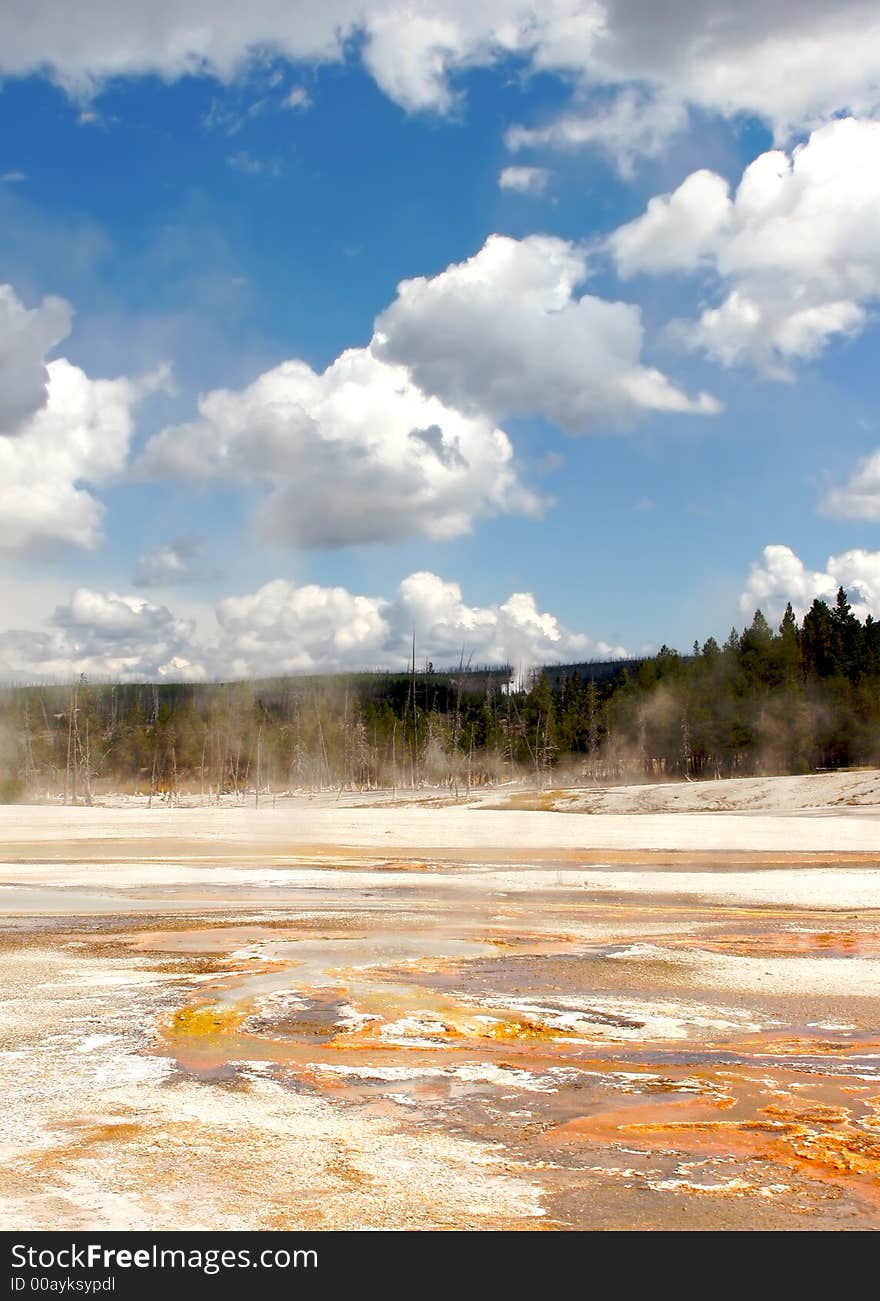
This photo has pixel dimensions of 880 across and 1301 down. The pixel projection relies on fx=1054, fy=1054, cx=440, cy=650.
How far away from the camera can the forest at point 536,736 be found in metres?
86.7

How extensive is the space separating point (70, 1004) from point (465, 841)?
28.9 metres

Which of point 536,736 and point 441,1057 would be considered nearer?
point 441,1057

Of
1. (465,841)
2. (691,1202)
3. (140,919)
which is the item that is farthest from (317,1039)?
(465,841)

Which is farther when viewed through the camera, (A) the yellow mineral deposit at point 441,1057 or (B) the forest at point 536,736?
(B) the forest at point 536,736

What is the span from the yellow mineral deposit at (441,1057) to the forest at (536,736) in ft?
212

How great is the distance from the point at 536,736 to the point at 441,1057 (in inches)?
4331

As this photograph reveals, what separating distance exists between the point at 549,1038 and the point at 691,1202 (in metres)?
4.33

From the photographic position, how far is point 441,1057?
32.8 feet

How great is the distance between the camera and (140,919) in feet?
65.6

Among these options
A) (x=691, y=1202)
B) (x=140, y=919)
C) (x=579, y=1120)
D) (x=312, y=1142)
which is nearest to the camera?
(x=691, y=1202)

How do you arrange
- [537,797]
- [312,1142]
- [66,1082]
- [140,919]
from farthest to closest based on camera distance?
[537,797], [140,919], [66,1082], [312,1142]

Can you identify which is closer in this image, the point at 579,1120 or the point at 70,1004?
the point at 579,1120

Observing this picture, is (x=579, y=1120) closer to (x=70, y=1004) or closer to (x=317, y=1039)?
(x=317, y=1039)

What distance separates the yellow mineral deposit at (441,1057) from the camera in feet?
21.4
